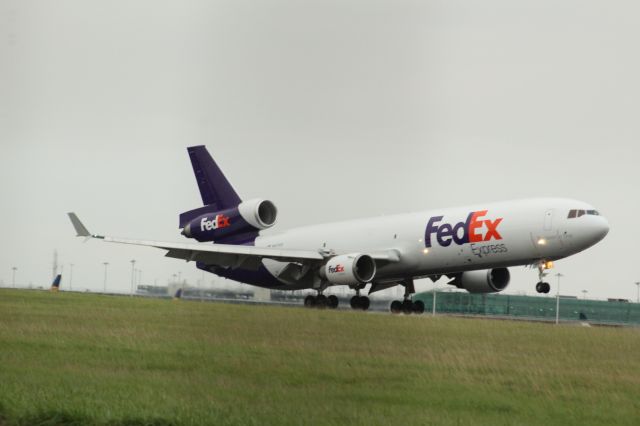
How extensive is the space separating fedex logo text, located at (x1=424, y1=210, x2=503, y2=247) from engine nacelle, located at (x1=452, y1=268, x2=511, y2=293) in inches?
161

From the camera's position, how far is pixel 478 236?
38688 millimetres

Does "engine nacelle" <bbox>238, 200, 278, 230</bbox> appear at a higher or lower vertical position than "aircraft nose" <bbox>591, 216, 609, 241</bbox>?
higher

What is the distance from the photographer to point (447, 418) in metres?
11.8

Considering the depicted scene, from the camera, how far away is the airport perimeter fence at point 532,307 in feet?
201

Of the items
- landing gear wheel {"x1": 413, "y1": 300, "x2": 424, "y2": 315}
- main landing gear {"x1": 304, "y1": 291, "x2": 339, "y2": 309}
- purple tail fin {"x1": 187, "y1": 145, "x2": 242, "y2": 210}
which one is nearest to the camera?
A: landing gear wheel {"x1": 413, "y1": 300, "x2": 424, "y2": 315}

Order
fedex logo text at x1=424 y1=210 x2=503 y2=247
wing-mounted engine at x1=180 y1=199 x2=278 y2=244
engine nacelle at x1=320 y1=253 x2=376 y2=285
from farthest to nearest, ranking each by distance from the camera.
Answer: wing-mounted engine at x1=180 y1=199 x2=278 y2=244
engine nacelle at x1=320 y1=253 x2=376 y2=285
fedex logo text at x1=424 y1=210 x2=503 y2=247

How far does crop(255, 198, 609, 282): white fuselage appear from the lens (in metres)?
37.2

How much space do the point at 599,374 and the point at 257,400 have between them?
7.51m

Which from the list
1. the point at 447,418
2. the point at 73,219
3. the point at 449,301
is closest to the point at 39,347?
the point at 447,418

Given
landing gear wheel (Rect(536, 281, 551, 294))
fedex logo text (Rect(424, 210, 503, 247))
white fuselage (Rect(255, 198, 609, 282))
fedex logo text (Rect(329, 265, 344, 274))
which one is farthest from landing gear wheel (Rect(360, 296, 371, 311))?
landing gear wheel (Rect(536, 281, 551, 294))

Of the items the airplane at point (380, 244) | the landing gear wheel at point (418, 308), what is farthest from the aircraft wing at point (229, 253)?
the landing gear wheel at point (418, 308)

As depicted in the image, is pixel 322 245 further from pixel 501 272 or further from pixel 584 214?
pixel 584 214

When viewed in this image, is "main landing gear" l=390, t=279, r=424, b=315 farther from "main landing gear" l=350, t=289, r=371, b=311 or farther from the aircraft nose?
the aircraft nose

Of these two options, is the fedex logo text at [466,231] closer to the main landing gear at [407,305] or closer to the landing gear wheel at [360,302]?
the main landing gear at [407,305]
